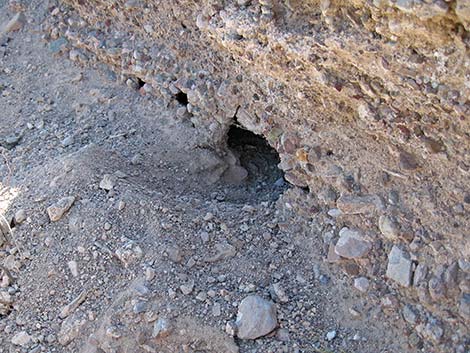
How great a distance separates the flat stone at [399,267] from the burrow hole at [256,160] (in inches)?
24.3

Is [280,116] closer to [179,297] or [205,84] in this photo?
[205,84]

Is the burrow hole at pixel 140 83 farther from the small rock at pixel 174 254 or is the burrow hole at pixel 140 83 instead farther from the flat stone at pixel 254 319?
the flat stone at pixel 254 319

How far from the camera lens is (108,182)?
106 inches

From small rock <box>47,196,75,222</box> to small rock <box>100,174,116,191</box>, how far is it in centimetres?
10

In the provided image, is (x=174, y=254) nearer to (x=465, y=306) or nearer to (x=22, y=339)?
(x=22, y=339)

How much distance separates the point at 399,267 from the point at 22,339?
1.10 m

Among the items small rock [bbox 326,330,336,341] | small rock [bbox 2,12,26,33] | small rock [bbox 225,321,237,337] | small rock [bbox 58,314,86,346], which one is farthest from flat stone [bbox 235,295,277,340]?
small rock [bbox 2,12,26,33]

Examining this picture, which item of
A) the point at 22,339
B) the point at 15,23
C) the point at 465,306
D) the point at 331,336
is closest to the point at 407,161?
the point at 465,306

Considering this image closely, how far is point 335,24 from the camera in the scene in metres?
2.22

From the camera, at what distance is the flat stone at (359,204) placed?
2.38m

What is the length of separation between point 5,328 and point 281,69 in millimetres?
1113

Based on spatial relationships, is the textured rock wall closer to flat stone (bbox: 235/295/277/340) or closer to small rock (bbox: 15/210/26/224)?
flat stone (bbox: 235/295/277/340)

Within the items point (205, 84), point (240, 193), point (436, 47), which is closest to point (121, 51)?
point (205, 84)

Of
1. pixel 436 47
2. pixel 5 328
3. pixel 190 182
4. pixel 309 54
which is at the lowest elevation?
pixel 5 328
